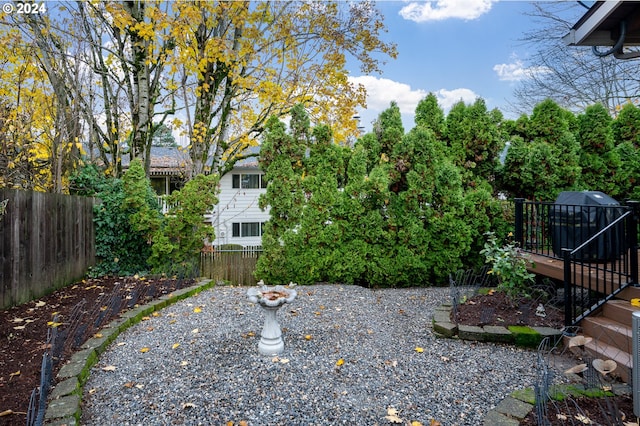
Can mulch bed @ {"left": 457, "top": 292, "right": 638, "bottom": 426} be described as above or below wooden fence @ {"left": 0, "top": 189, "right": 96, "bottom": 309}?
below

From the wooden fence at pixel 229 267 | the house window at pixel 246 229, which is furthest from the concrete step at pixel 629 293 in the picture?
the house window at pixel 246 229

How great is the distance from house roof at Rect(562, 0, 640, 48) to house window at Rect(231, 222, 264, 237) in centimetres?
1339

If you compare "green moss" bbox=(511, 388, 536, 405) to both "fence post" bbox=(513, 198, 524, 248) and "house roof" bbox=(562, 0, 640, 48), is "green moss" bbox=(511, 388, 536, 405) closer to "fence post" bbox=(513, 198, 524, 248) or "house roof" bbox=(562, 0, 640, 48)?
"house roof" bbox=(562, 0, 640, 48)

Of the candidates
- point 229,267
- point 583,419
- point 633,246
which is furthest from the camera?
point 229,267

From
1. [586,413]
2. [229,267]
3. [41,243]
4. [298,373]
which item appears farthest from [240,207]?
[586,413]

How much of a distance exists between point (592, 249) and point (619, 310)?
1.28 m

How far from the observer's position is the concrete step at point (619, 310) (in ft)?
11.2

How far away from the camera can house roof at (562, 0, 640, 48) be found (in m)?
3.15

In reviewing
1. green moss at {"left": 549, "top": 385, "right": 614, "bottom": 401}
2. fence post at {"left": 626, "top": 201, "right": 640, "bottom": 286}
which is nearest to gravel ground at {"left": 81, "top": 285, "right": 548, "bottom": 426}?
green moss at {"left": 549, "top": 385, "right": 614, "bottom": 401}

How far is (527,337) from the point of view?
374 cm

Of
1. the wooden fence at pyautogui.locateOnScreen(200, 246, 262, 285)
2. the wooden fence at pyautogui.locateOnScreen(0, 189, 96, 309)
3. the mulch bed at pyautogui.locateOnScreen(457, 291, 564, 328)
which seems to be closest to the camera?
the mulch bed at pyautogui.locateOnScreen(457, 291, 564, 328)

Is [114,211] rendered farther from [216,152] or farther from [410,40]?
[410,40]

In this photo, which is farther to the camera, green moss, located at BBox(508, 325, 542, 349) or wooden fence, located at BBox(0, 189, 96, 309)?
wooden fence, located at BBox(0, 189, 96, 309)

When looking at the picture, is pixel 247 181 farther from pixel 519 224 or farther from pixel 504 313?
pixel 504 313
